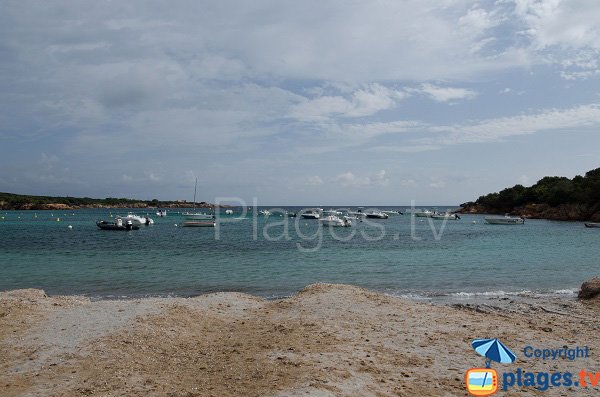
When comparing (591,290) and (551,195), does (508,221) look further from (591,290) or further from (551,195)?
(591,290)

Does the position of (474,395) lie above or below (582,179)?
below

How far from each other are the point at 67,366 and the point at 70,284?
15.0m

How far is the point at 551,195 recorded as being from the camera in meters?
96.8

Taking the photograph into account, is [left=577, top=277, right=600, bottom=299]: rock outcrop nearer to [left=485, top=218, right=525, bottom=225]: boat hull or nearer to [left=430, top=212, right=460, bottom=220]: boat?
[left=485, top=218, right=525, bottom=225]: boat hull

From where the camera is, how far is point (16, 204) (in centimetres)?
17888

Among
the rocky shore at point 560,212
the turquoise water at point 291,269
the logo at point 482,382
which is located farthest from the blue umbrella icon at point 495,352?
the rocky shore at point 560,212

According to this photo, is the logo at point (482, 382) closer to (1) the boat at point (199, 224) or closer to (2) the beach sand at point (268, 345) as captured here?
(2) the beach sand at point (268, 345)

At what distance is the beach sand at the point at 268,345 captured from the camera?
7.58 m

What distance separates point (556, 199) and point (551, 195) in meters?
2.12

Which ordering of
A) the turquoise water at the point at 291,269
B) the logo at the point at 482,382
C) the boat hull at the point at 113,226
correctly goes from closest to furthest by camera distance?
the logo at the point at 482,382 → the turquoise water at the point at 291,269 → the boat hull at the point at 113,226

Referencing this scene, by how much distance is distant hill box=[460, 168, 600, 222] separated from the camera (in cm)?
8512

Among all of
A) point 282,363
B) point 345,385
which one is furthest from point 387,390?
point 282,363

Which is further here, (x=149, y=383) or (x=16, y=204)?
(x=16, y=204)

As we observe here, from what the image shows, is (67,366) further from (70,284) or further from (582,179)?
(582,179)
